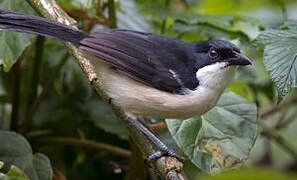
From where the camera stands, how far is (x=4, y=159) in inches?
94.8

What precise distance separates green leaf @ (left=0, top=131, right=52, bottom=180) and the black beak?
1.21 m

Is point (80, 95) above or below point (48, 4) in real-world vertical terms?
below

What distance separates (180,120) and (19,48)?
1.03m

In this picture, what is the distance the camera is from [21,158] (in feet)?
7.96

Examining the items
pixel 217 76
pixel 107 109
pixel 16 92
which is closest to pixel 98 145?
pixel 107 109

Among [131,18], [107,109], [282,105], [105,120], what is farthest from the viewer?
[282,105]

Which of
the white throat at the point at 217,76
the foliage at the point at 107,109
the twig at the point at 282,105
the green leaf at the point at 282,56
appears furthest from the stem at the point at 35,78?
the twig at the point at 282,105

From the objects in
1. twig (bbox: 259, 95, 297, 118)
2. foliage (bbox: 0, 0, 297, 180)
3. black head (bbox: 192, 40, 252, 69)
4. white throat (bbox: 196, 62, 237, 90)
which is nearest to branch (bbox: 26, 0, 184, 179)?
foliage (bbox: 0, 0, 297, 180)

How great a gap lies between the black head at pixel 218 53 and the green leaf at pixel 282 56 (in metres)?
0.15

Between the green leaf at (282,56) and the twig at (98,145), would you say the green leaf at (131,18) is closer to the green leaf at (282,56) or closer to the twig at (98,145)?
the twig at (98,145)

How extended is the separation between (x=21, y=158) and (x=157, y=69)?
960 mm

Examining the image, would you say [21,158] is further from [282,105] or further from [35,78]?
[282,105]

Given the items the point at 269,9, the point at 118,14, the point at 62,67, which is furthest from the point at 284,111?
the point at 62,67

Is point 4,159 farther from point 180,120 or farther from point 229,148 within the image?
point 229,148
